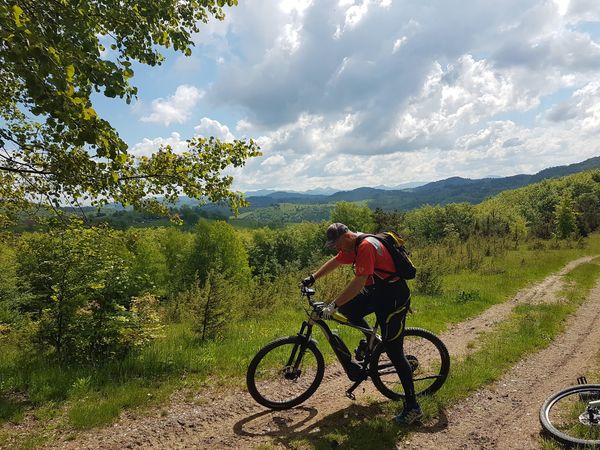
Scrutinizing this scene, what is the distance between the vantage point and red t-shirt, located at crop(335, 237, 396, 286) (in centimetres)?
532

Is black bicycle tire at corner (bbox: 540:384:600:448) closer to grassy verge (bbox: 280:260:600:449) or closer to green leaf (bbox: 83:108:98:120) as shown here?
grassy verge (bbox: 280:260:600:449)

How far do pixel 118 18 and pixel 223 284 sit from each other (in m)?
5.98

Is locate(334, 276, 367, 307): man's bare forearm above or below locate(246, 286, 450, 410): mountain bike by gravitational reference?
above

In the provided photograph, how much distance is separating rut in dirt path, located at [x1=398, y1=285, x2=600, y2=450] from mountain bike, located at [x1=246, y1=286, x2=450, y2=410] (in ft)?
2.56

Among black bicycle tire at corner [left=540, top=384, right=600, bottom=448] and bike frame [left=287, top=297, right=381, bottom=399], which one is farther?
bike frame [left=287, top=297, right=381, bottom=399]

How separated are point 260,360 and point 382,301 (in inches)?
84.6

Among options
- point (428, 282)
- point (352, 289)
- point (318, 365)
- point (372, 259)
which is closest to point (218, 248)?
point (428, 282)

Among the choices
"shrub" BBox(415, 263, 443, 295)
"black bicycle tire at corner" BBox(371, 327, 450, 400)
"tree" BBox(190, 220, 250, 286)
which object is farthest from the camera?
"tree" BBox(190, 220, 250, 286)

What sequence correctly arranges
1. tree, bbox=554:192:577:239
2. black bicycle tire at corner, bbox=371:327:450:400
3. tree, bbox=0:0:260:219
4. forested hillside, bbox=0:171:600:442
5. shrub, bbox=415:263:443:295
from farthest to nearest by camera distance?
tree, bbox=554:192:577:239 → shrub, bbox=415:263:443:295 → forested hillside, bbox=0:171:600:442 → black bicycle tire at corner, bbox=371:327:450:400 → tree, bbox=0:0:260:219

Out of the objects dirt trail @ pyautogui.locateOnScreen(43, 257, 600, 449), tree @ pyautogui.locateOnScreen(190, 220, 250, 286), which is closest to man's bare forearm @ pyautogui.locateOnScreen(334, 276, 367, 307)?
dirt trail @ pyautogui.locateOnScreen(43, 257, 600, 449)

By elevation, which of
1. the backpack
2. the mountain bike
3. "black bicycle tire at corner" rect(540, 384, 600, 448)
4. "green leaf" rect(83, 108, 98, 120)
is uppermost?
"green leaf" rect(83, 108, 98, 120)

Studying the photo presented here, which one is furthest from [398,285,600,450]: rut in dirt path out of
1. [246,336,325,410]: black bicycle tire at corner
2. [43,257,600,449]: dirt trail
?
[246,336,325,410]: black bicycle tire at corner

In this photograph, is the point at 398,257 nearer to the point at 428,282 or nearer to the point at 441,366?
the point at 441,366

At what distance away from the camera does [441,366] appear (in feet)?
21.8
